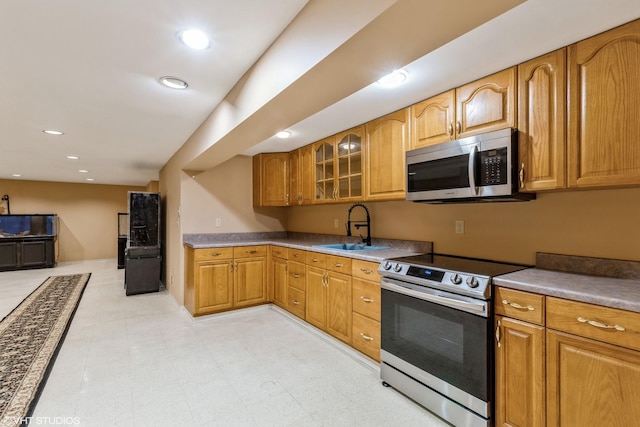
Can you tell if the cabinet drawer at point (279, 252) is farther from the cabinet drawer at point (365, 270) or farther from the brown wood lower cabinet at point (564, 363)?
the brown wood lower cabinet at point (564, 363)

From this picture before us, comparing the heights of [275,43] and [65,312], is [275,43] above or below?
above

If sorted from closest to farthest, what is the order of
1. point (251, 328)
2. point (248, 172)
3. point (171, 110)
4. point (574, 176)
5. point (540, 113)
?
1. point (574, 176)
2. point (540, 113)
3. point (171, 110)
4. point (251, 328)
5. point (248, 172)

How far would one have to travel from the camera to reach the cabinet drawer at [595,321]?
49.2 inches

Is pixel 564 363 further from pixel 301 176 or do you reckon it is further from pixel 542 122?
pixel 301 176

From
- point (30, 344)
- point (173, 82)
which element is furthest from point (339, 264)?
point (30, 344)

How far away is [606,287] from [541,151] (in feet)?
2.47

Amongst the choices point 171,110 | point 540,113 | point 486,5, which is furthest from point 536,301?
point 171,110

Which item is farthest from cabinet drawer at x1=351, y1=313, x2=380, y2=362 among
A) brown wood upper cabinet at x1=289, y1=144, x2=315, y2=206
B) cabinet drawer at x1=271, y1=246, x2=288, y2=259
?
brown wood upper cabinet at x1=289, y1=144, x2=315, y2=206

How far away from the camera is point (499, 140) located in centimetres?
182

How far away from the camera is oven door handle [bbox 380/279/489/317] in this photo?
167 centimetres

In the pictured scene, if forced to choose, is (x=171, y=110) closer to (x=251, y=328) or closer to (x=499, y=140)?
(x=251, y=328)

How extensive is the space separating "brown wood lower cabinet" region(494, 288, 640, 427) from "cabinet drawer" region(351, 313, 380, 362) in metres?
0.92

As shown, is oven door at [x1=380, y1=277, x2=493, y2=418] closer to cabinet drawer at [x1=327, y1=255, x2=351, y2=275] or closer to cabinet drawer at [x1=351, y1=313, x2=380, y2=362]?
cabinet drawer at [x1=351, y1=313, x2=380, y2=362]

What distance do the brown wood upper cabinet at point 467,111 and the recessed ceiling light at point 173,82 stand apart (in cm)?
171
